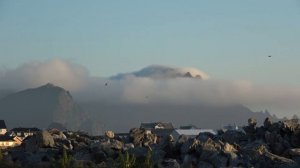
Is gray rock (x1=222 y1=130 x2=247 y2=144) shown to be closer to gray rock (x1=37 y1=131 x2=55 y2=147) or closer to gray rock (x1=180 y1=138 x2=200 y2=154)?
gray rock (x1=180 y1=138 x2=200 y2=154)

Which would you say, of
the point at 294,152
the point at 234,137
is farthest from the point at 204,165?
the point at 234,137

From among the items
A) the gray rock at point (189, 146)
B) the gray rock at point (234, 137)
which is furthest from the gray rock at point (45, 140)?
the gray rock at point (234, 137)

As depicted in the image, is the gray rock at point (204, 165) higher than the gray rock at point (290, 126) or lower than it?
lower

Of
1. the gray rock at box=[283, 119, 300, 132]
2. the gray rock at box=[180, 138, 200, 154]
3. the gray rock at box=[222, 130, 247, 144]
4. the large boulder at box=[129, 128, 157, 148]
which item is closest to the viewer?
the gray rock at box=[180, 138, 200, 154]

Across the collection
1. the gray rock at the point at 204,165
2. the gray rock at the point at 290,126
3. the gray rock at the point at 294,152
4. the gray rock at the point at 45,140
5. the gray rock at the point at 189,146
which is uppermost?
the gray rock at the point at 290,126

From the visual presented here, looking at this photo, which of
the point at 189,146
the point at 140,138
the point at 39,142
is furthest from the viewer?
the point at 140,138

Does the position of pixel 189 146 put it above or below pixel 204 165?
above

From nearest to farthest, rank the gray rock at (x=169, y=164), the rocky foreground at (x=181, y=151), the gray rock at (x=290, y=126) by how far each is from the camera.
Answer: the gray rock at (x=169, y=164) < the rocky foreground at (x=181, y=151) < the gray rock at (x=290, y=126)

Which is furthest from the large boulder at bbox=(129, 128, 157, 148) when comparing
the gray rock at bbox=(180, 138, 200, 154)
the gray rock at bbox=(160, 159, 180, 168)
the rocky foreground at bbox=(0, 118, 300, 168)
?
the gray rock at bbox=(160, 159, 180, 168)

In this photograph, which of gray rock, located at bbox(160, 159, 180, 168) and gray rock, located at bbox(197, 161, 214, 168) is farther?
gray rock, located at bbox(197, 161, 214, 168)

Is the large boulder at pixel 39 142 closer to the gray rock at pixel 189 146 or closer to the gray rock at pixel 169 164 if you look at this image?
the gray rock at pixel 189 146

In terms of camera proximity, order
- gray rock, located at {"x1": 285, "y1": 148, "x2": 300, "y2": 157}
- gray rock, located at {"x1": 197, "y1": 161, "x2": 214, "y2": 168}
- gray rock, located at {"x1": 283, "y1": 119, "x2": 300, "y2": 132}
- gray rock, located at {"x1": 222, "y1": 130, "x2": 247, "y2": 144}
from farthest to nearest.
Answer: gray rock, located at {"x1": 222, "y1": 130, "x2": 247, "y2": 144} → gray rock, located at {"x1": 283, "y1": 119, "x2": 300, "y2": 132} → gray rock, located at {"x1": 285, "y1": 148, "x2": 300, "y2": 157} → gray rock, located at {"x1": 197, "y1": 161, "x2": 214, "y2": 168}

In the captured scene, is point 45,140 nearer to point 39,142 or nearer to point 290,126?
point 39,142

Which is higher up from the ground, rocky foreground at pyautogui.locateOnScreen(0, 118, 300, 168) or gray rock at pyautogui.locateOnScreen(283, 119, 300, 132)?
gray rock at pyautogui.locateOnScreen(283, 119, 300, 132)
